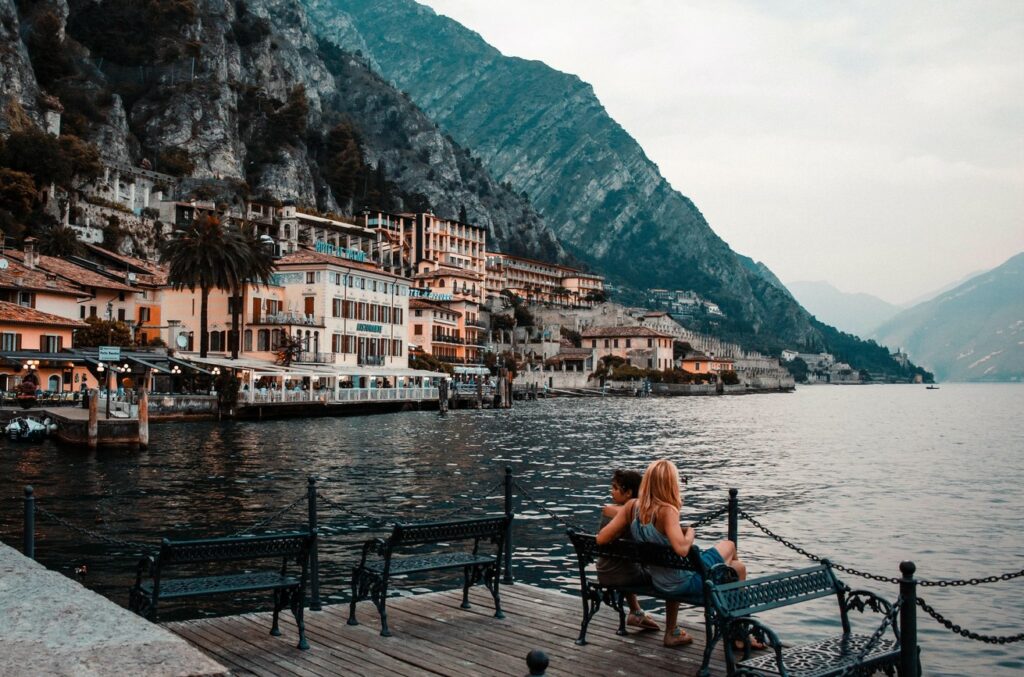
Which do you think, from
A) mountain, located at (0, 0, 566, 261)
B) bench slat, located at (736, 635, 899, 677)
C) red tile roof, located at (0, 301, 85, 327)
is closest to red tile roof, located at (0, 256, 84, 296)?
red tile roof, located at (0, 301, 85, 327)

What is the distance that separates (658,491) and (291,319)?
7155 cm

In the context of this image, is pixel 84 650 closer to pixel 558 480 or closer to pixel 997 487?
pixel 558 480

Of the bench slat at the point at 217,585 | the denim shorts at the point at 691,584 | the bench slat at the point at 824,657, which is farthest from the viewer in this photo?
the bench slat at the point at 217,585

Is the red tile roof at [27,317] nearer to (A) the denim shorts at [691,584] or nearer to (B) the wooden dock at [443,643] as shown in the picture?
(B) the wooden dock at [443,643]

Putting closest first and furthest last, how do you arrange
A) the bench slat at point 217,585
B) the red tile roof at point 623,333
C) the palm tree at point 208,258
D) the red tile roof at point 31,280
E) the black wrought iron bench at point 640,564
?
the black wrought iron bench at point 640,564 < the bench slat at point 217,585 < the red tile roof at point 31,280 < the palm tree at point 208,258 < the red tile roof at point 623,333

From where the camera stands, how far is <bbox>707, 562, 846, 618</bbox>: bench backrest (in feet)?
24.8

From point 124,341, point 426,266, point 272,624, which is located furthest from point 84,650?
point 426,266

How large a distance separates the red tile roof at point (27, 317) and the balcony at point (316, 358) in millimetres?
22132

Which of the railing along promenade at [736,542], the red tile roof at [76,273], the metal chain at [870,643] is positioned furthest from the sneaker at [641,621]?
the red tile roof at [76,273]

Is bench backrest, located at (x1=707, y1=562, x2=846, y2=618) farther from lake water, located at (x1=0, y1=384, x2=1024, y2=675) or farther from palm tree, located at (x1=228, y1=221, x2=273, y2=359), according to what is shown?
palm tree, located at (x1=228, y1=221, x2=273, y2=359)

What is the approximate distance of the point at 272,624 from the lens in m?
9.70

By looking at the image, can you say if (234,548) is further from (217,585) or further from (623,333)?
(623,333)

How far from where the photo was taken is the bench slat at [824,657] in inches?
285

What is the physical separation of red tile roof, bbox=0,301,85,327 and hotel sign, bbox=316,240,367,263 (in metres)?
68.1
